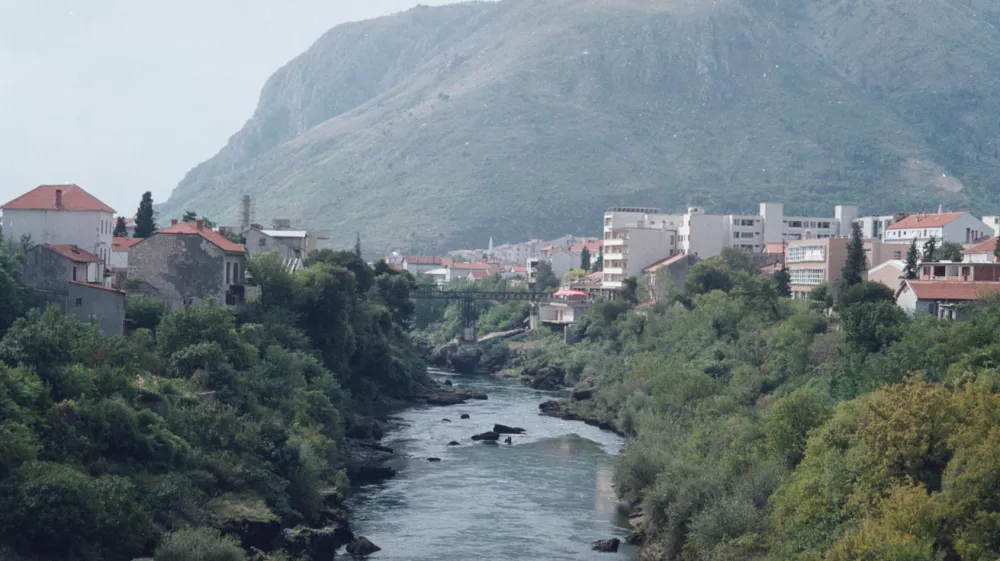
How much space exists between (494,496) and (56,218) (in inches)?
869

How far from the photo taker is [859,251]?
74125mm

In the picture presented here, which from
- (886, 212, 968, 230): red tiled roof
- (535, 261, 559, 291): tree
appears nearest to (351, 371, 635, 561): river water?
(886, 212, 968, 230): red tiled roof

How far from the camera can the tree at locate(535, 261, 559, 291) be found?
133 m

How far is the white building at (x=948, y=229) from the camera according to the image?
3770 inches

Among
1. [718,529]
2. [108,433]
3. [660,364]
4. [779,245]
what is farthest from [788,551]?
[779,245]

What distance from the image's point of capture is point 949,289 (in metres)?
58.1

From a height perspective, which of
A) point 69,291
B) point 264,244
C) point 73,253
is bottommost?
point 69,291

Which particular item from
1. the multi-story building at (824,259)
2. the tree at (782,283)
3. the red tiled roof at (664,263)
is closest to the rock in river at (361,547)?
the tree at (782,283)

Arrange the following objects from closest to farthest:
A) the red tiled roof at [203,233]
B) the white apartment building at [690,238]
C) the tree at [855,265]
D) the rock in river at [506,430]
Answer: the red tiled roof at [203,233] → the rock in river at [506,430] → the tree at [855,265] → the white apartment building at [690,238]

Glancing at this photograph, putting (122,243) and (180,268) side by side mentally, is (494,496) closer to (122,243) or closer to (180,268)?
(180,268)

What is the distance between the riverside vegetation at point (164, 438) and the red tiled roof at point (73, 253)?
6.23 feet

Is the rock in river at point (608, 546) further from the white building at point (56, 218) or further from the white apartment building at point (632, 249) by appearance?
the white apartment building at point (632, 249)

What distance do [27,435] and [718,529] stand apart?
18.8 meters

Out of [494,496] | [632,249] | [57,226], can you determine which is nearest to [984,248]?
[632,249]
